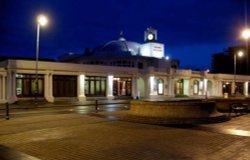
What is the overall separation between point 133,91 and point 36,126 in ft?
113

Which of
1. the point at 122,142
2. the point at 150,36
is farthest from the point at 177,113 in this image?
the point at 150,36

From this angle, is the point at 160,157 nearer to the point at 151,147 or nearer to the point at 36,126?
the point at 151,147

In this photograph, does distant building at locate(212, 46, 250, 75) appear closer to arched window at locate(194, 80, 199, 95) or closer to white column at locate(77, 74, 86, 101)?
arched window at locate(194, 80, 199, 95)

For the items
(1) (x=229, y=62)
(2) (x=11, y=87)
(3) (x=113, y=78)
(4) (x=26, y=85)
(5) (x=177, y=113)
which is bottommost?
(5) (x=177, y=113)

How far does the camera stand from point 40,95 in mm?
38062

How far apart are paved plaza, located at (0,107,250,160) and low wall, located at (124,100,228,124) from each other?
1.17 metres

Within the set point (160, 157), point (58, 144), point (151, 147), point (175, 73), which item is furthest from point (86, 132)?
point (175, 73)

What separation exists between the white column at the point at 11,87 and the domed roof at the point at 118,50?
33.9 metres

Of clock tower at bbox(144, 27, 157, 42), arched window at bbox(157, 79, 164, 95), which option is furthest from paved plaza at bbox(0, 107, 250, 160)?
clock tower at bbox(144, 27, 157, 42)

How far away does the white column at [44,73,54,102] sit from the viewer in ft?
125

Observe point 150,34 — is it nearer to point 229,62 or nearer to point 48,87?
point 229,62

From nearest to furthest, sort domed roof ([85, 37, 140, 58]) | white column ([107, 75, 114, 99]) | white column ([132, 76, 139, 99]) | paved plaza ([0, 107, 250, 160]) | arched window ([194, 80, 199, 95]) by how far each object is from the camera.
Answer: paved plaza ([0, 107, 250, 160]), white column ([107, 75, 114, 99]), white column ([132, 76, 139, 99]), arched window ([194, 80, 199, 95]), domed roof ([85, 37, 140, 58])

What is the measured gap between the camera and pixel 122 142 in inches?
423

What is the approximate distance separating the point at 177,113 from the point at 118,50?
5600 centimetres
